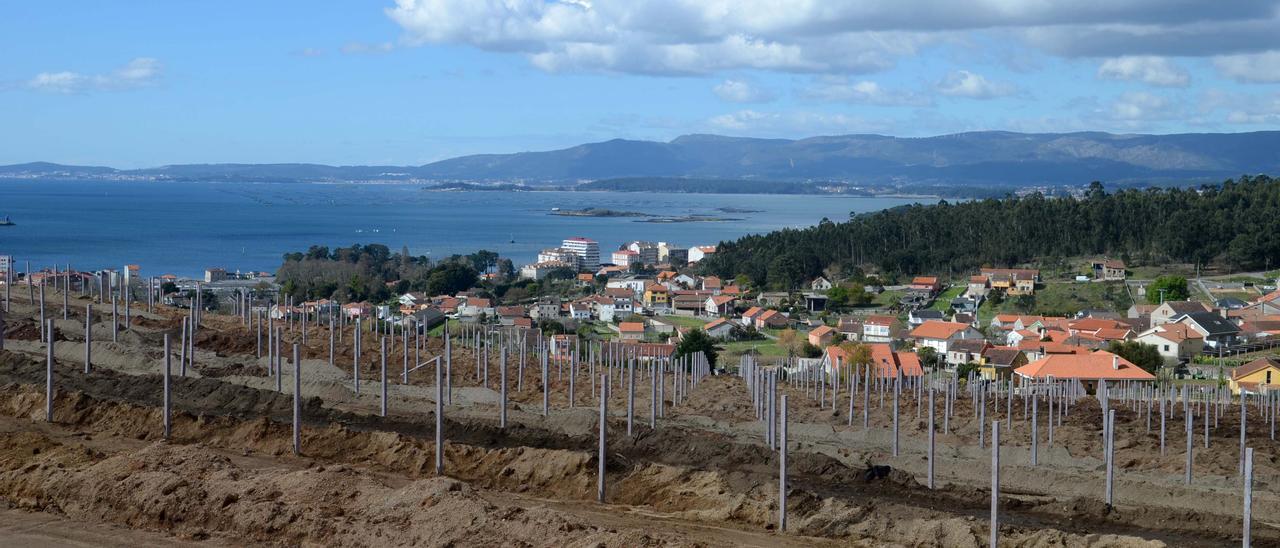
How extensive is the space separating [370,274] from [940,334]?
103 feet

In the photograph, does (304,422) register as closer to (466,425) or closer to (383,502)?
(466,425)

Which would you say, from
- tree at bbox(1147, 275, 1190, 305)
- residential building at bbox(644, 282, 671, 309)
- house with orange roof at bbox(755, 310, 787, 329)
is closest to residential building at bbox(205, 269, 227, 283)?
residential building at bbox(644, 282, 671, 309)

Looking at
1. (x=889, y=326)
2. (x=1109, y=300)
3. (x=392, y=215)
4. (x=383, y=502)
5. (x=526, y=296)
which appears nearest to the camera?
(x=383, y=502)

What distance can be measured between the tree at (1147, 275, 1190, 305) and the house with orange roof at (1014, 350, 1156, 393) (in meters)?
16.1

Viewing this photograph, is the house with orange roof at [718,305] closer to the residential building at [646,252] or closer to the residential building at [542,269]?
the residential building at [542,269]

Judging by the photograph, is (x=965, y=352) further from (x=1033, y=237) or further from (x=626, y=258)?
(x=626, y=258)

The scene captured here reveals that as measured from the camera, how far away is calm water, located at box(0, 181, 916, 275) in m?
79.6

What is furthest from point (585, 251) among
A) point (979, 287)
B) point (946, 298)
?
point (979, 287)

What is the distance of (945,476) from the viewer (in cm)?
1412

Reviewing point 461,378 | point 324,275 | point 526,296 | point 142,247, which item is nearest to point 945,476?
point 461,378

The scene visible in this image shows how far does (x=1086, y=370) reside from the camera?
25500 millimetres

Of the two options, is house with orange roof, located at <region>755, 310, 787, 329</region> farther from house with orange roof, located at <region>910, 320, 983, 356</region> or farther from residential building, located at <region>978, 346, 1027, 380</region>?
residential building, located at <region>978, 346, 1027, 380</region>

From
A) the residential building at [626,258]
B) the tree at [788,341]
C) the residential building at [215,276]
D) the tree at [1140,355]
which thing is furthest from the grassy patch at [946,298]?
the residential building at [215,276]

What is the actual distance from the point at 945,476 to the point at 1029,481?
0.87 meters
